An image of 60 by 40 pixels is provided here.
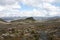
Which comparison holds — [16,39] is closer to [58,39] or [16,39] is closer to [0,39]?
[0,39]

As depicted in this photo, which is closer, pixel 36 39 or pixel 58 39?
pixel 36 39

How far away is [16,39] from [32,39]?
545 centimetres

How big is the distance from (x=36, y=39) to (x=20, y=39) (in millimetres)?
4954

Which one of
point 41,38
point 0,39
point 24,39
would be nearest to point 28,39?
point 24,39

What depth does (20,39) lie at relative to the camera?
55.2 m

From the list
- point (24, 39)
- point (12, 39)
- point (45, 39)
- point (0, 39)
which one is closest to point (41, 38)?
point (45, 39)

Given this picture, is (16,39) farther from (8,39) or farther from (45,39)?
(45,39)

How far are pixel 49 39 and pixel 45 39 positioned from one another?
1252 millimetres

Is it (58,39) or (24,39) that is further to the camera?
(58,39)

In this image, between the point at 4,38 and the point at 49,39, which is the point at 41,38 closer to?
the point at 49,39

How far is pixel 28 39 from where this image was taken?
54.6 metres

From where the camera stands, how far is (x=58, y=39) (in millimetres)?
59844

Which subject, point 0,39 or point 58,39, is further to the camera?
point 58,39

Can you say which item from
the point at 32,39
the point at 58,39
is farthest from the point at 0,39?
the point at 58,39
